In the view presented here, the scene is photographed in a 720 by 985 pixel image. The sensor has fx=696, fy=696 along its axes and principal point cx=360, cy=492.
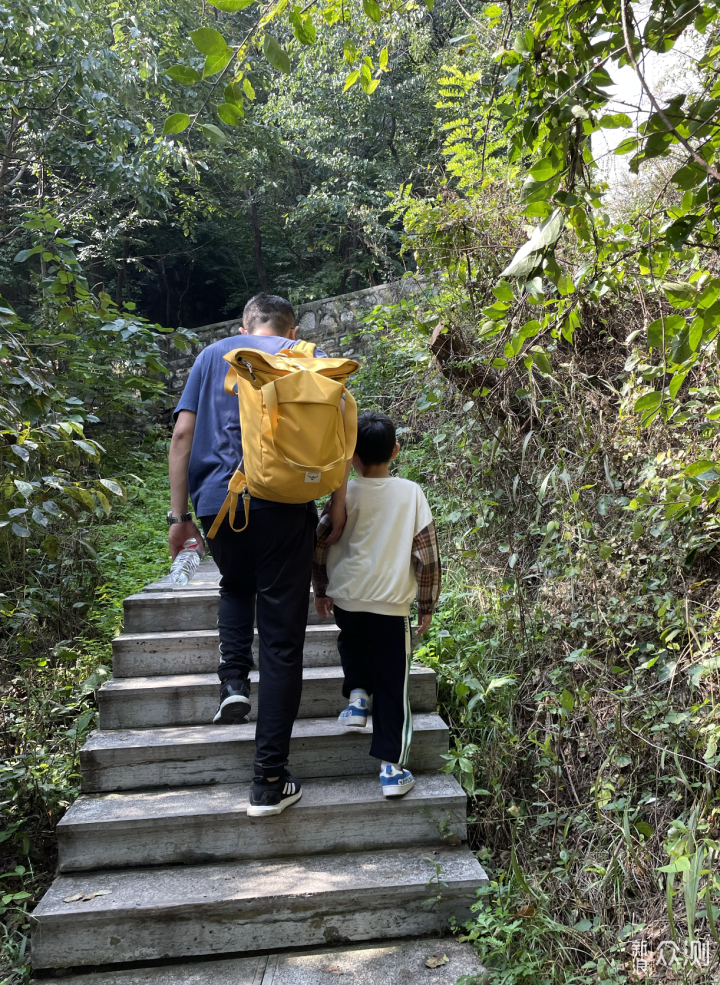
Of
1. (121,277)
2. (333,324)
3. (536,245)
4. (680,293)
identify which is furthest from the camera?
(121,277)

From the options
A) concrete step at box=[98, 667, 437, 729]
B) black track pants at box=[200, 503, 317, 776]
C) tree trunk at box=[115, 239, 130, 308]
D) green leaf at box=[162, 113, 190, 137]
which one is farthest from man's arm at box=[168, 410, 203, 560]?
tree trunk at box=[115, 239, 130, 308]

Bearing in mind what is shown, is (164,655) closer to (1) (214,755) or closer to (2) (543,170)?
(1) (214,755)

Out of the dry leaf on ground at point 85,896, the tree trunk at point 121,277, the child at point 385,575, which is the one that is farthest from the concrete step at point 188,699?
the tree trunk at point 121,277

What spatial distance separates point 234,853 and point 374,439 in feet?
4.94

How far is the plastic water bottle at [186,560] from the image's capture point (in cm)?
257

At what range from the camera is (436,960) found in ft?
6.88

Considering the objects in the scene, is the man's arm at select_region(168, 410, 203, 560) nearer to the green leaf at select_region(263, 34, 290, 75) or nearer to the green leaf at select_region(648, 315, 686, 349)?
the green leaf at select_region(263, 34, 290, 75)

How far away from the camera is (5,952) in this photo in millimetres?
2223

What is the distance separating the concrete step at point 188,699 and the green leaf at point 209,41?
2.27m

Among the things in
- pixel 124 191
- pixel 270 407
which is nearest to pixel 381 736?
pixel 270 407

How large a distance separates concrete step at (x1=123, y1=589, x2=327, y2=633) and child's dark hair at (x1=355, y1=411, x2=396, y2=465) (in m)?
1.01

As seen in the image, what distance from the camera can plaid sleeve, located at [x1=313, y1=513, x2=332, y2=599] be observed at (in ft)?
8.37

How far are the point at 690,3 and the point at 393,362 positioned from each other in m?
4.57

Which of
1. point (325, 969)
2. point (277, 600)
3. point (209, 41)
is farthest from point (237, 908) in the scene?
point (209, 41)
